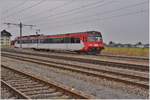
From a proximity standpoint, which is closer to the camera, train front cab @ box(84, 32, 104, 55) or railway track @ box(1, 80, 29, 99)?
railway track @ box(1, 80, 29, 99)

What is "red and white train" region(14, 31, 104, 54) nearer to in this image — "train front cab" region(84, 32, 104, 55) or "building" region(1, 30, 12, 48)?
"train front cab" region(84, 32, 104, 55)

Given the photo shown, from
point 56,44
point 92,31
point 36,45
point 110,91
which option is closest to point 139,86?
point 110,91

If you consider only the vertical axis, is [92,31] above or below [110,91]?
above

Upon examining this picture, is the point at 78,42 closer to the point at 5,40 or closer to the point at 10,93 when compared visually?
the point at 10,93

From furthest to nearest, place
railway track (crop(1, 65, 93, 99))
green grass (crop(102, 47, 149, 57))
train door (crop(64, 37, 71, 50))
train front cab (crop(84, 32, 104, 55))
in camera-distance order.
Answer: train door (crop(64, 37, 71, 50)) < green grass (crop(102, 47, 149, 57)) < train front cab (crop(84, 32, 104, 55)) < railway track (crop(1, 65, 93, 99))

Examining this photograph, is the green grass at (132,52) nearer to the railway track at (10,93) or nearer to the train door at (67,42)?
the train door at (67,42)

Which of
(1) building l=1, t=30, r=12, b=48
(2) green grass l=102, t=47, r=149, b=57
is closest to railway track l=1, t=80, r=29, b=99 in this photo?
(2) green grass l=102, t=47, r=149, b=57

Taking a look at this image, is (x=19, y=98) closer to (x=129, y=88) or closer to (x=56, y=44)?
(x=129, y=88)

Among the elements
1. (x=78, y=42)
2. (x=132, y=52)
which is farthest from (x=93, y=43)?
(x=132, y=52)

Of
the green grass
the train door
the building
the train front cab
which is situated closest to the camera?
the train front cab

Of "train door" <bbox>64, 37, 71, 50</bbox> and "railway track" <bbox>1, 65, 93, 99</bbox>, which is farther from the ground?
"train door" <bbox>64, 37, 71, 50</bbox>

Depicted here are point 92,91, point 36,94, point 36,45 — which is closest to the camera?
point 36,94

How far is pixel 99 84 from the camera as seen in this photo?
37.6 ft

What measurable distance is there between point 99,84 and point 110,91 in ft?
5.31
